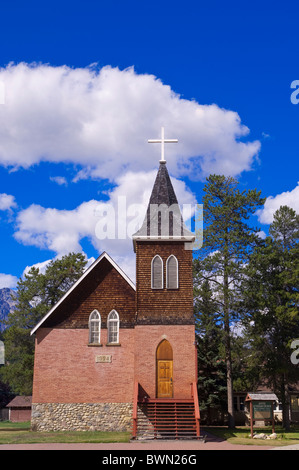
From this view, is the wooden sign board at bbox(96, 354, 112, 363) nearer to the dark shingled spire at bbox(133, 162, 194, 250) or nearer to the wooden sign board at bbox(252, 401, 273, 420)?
the dark shingled spire at bbox(133, 162, 194, 250)

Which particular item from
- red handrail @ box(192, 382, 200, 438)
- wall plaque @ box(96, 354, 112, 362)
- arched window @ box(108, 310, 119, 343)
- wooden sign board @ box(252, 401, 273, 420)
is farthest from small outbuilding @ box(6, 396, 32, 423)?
wooden sign board @ box(252, 401, 273, 420)

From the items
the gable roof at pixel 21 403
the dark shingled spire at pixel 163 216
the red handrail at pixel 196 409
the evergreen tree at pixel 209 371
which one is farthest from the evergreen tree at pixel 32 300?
the red handrail at pixel 196 409

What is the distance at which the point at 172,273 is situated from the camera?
79.8ft

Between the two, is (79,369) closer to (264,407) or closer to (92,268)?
(92,268)

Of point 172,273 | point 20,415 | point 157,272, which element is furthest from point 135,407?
point 20,415

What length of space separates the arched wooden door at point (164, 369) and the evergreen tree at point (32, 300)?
17.1 m

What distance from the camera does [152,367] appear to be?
2289 centimetres

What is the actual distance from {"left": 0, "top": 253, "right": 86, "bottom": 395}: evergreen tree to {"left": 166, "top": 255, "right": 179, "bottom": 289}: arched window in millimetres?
16155

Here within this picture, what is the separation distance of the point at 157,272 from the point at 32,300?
18242mm

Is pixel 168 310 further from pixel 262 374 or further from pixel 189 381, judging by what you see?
pixel 262 374

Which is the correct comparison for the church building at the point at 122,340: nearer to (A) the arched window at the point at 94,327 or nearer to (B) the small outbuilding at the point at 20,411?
(A) the arched window at the point at 94,327

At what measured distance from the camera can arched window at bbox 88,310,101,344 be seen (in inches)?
974

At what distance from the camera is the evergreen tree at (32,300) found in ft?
125
